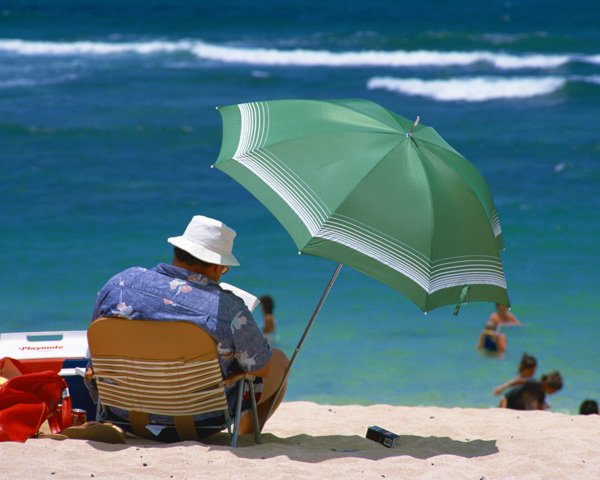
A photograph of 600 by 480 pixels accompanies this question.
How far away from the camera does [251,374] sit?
3.68 m

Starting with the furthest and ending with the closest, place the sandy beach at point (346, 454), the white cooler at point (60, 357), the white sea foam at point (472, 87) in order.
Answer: the white sea foam at point (472, 87)
the white cooler at point (60, 357)
the sandy beach at point (346, 454)

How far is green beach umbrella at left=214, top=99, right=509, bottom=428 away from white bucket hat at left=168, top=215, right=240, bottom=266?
10.1 inches

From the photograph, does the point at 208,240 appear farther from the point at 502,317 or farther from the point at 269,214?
the point at 269,214

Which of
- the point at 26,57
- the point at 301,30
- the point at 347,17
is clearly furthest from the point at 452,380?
the point at 347,17

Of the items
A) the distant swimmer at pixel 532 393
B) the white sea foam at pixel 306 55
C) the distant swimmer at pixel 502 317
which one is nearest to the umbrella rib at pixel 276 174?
the distant swimmer at pixel 532 393

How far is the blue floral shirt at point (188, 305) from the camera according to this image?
3.45m

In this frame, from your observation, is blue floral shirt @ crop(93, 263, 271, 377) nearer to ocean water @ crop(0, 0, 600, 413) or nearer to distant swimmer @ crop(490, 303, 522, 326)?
ocean water @ crop(0, 0, 600, 413)

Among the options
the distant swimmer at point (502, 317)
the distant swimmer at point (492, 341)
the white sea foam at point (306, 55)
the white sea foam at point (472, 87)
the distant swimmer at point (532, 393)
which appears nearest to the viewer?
the distant swimmer at point (532, 393)

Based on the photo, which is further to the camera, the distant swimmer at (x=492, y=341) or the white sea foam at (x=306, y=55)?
the white sea foam at (x=306, y=55)

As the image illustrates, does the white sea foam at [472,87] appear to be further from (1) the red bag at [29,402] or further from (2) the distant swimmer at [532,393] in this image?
(1) the red bag at [29,402]

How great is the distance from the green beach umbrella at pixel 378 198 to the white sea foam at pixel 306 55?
2063cm

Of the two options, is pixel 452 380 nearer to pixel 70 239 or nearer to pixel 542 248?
pixel 542 248

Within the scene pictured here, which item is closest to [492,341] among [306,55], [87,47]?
[306,55]

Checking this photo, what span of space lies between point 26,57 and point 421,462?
23943 mm
